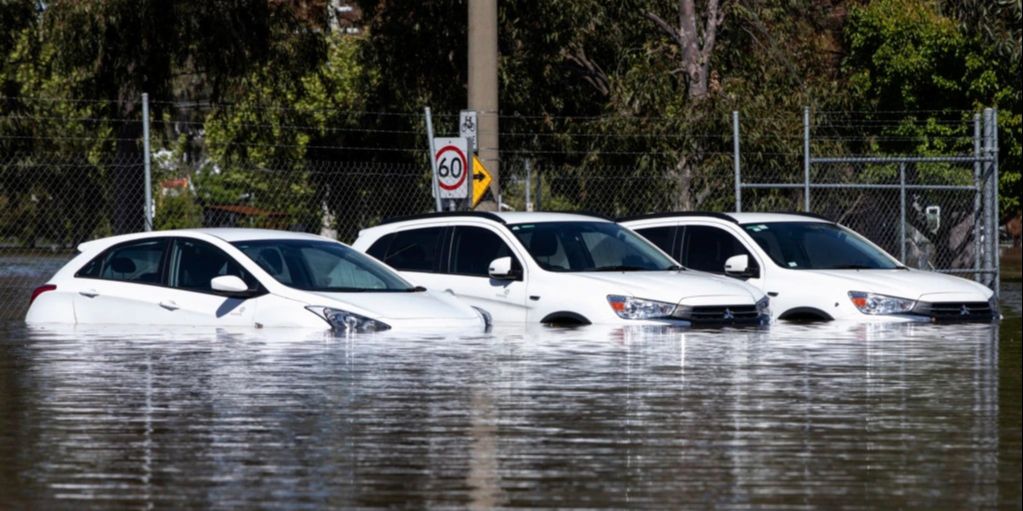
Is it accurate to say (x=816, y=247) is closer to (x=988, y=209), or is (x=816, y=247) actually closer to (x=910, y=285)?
(x=910, y=285)

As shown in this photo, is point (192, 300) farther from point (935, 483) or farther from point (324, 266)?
point (935, 483)

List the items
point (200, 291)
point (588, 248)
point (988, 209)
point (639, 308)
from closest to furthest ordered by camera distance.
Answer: point (200, 291) → point (639, 308) → point (588, 248) → point (988, 209)

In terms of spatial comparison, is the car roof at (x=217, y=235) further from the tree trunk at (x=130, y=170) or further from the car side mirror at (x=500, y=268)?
the tree trunk at (x=130, y=170)

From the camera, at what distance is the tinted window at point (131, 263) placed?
18375mm

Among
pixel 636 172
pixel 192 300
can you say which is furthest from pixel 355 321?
pixel 636 172

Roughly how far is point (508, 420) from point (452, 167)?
1300 cm

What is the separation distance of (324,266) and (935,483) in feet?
34.2

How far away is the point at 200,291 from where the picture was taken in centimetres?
1798

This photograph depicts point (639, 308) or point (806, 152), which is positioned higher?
point (806, 152)

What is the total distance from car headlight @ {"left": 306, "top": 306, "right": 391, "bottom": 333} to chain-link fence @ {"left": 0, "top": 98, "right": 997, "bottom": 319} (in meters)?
5.58

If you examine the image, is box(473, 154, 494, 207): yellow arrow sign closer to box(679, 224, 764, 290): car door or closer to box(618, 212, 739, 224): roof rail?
box(618, 212, 739, 224): roof rail

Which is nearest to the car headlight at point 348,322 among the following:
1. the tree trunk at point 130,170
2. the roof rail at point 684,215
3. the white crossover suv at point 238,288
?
the white crossover suv at point 238,288

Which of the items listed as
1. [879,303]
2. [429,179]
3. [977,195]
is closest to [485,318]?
A: [879,303]

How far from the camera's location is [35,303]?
61.6 ft
